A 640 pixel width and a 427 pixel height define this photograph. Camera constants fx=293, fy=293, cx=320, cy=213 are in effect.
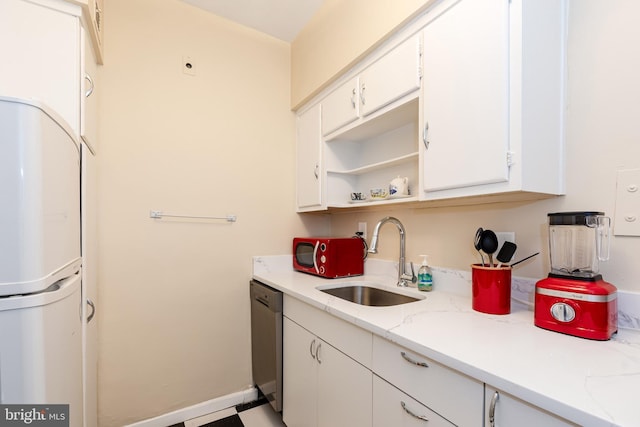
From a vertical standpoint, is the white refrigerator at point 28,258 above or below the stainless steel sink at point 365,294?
above

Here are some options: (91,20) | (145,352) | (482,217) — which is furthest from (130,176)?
(482,217)

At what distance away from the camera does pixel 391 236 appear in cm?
190

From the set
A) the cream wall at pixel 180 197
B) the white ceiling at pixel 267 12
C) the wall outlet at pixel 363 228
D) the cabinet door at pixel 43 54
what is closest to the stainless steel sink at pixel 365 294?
the wall outlet at pixel 363 228

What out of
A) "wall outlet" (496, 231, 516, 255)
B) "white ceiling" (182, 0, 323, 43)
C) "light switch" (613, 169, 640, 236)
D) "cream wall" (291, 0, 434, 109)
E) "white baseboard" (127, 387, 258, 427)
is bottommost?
"white baseboard" (127, 387, 258, 427)

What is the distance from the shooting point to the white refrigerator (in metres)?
0.63

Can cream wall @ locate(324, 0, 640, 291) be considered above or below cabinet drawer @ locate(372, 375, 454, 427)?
above

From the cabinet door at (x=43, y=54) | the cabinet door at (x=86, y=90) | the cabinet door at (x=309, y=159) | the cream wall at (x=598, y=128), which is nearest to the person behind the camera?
the cream wall at (x=598, y=128)

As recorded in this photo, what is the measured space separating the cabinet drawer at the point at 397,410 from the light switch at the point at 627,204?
839 mm

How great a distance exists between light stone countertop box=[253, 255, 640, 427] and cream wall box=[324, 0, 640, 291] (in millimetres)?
205

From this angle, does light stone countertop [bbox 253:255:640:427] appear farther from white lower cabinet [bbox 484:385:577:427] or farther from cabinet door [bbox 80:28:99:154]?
cabinet door [bbox 80:28:99:154]

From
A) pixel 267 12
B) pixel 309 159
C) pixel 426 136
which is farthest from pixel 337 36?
pixel 426 136

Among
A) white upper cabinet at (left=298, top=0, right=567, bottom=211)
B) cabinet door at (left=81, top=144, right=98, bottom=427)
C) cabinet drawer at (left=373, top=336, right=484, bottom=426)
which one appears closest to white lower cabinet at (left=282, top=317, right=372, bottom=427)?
cabinet drawer at (left=373, top=336, right=484, bottom=426)

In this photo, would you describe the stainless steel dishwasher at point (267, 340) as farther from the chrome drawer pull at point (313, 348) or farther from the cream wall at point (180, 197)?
the chrome drawer pull at point (313, 348)

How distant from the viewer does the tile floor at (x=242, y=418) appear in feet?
5.86
